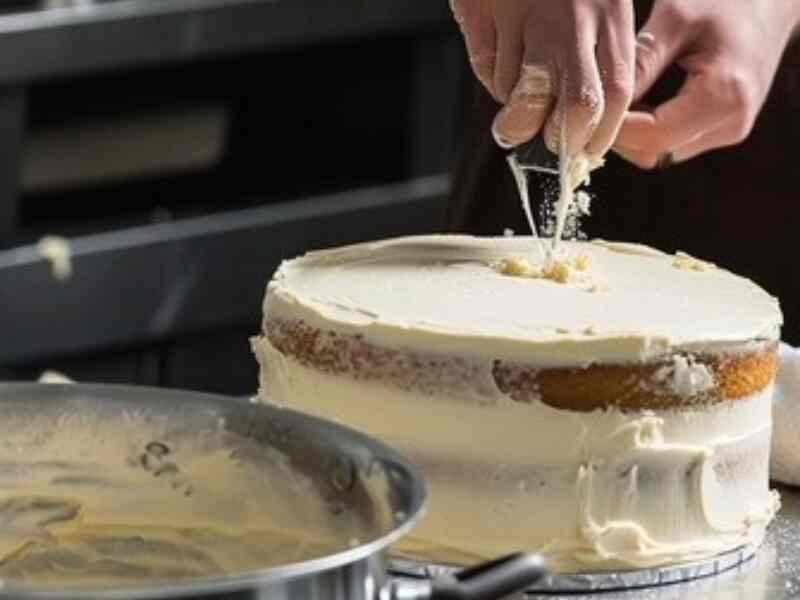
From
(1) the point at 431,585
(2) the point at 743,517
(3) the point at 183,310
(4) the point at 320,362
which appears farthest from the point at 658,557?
(3) the point at 183,310

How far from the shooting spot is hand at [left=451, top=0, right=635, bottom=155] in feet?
4.97

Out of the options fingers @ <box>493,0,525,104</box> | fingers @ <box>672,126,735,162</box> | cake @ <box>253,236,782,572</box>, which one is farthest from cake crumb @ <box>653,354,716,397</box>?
fingers @ <box>672,126,735,162</box>

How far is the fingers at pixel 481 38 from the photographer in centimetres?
164

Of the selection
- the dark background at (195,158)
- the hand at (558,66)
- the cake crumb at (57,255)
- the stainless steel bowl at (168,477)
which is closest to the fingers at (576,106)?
the hand at (558,66)

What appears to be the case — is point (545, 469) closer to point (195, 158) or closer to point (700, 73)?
point (700, 73)

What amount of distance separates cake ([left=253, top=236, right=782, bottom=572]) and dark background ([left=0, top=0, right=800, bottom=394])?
1.22m

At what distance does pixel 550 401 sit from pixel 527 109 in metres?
0.23

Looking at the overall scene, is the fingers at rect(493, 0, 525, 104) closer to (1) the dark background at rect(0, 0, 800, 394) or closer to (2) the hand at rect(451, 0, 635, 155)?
(2) the hand at rect(451, 0, 635, 155)

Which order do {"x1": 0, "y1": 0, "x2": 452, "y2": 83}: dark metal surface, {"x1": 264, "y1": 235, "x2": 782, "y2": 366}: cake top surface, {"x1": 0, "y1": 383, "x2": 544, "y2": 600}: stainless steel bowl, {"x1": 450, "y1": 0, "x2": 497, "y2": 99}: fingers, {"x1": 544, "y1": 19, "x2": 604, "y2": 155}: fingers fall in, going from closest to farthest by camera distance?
{"x1": 0, "y1": 383, "x2": 544, "y2": 600}: stainless steel bowl → {"x1": 264, "y1": 235, "x2": 782, "y2": 366}: cake top surface → {"x1": 544, "y1": 19, "x2": 604, "y2": 155}: fingers → {"x1": 450, "y1": 0, "x2": 497, "y2": 99}: fingers → {"x1": 0, "y1": 0, "x2": 452, "y2": 83}: dark metal surface

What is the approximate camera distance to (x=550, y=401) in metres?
1.38

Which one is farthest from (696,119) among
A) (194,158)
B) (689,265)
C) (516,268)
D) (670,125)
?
(194,158)

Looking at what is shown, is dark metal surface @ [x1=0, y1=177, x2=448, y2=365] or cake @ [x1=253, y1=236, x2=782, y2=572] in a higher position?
cake @ [x1=253, y1=236, x2=782, y2=572]

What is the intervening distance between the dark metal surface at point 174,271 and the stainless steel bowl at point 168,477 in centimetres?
159

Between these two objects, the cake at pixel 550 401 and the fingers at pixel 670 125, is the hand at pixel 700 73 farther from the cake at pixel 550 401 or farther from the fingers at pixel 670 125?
the cake at pixel 550 401
